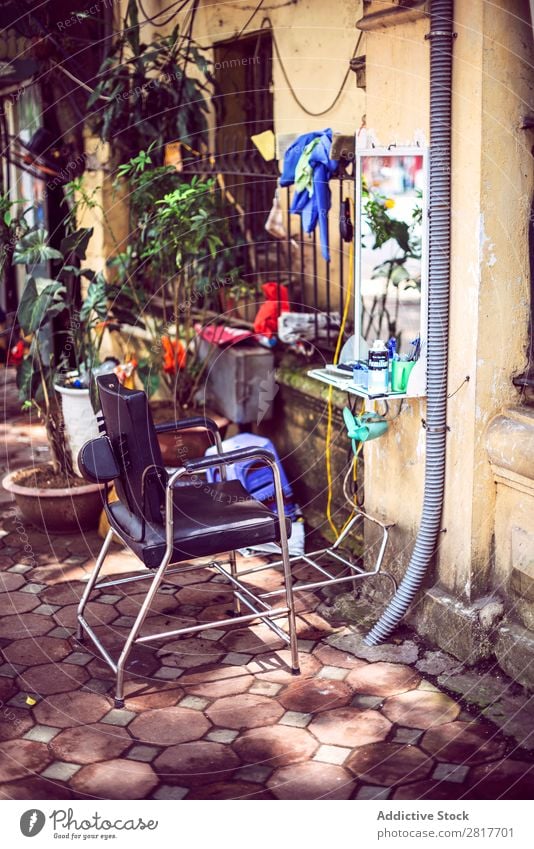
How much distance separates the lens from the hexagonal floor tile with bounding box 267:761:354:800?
3.30 metres

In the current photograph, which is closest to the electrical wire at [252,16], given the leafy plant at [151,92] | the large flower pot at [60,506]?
the leafy plant at [151,92]

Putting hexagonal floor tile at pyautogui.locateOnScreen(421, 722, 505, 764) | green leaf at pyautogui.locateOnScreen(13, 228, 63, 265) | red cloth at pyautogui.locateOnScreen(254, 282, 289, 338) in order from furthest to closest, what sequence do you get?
red cloth at pyautogui.locateOnScreen(254, 282, 289, 338), green leaf at pyautogui.locateOnScreen(13, 228, 63, 265), hexagonal floor tile at pyautogui.locateOnScreen(421, 722, 505, 764)

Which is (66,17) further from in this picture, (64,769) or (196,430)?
(64,769)

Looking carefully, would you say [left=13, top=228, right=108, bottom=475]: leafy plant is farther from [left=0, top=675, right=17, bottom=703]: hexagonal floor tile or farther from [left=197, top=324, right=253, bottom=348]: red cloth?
[left=0, top=675, right=17, bottom=703]: hexagonal floor tile

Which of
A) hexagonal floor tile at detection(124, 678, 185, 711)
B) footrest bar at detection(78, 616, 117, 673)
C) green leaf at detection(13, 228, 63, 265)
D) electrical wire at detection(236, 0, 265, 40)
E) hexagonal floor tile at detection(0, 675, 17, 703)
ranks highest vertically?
electrical wire at detection(236, 0, 265, 40)

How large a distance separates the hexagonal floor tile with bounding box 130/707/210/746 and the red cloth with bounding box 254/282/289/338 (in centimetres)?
281

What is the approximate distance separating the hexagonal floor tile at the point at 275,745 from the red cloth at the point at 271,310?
2.94 metres

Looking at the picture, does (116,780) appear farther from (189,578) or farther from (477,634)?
(189,578)

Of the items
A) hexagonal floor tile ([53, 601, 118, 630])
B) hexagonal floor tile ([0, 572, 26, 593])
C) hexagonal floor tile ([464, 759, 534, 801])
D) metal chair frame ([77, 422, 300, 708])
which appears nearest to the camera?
hexagonal floor tile ([464, 759, 534, 801])

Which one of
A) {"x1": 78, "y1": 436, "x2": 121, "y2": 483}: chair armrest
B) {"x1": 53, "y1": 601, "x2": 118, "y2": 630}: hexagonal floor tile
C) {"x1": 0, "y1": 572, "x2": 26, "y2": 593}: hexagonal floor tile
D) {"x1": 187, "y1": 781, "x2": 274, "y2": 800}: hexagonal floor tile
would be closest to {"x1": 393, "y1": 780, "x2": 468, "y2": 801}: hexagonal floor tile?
{"x1": 187, "y1": 781, "x2": 274, "y2": 800}: hexagonal floor tile

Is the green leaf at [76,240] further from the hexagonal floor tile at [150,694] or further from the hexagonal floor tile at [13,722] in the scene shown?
the hexagonal floor tile at [13,722]

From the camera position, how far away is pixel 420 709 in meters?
3.80

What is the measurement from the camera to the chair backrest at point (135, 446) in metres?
3.76

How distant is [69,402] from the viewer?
5949mm
